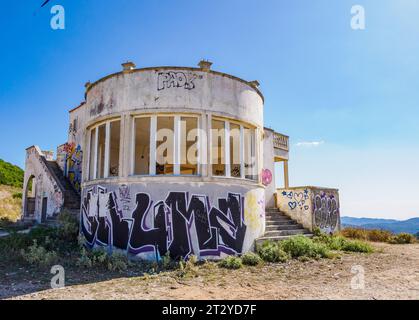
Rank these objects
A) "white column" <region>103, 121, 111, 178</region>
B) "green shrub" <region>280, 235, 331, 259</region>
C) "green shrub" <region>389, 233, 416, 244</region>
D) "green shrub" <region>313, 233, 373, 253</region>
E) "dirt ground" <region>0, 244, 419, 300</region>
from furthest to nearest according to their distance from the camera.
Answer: "green shrub" <region>389, 233, 416, 244</region>, "green shrub" <region>313, 233, 373, 253</region>, "green shrub" <region>280, 235, 331, 259</region>, "white column" <region>103, 121, 111, 178</region>, "dirt ground" <region>0, 244, 419, 300</region>

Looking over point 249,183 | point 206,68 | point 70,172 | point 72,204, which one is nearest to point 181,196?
point 249,183

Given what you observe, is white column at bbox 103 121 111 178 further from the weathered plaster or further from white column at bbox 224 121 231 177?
the weathered plaster

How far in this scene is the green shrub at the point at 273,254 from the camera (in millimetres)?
9953

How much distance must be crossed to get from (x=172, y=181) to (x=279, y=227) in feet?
19.9

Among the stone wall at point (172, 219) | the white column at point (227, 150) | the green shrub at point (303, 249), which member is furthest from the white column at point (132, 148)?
the green shrub at point (303, 249)

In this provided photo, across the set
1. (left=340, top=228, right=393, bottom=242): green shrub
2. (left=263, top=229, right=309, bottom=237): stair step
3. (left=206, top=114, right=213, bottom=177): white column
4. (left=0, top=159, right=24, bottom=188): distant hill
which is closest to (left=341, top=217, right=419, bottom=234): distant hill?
(left=340, top=228, right=393, bottom=242): green shrub

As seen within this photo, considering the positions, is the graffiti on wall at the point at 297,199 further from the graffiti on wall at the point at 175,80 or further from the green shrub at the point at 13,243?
the green shrub at the point at 13,243

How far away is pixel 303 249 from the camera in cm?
1080

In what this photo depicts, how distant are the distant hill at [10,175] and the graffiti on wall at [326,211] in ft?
115

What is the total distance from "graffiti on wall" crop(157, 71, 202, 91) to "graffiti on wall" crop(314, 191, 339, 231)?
8.71 meters

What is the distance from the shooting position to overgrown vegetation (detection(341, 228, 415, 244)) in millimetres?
16828

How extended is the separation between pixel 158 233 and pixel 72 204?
7.61 m

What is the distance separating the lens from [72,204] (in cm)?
1502
